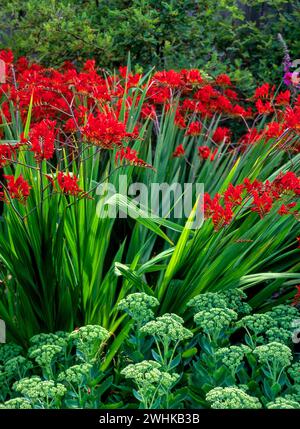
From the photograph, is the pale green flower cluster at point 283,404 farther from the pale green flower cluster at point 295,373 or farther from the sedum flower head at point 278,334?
the sedum flower head at point 278,334

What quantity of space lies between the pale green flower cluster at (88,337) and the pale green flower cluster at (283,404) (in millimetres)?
592

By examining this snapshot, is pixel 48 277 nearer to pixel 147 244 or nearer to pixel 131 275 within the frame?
pixel 131 275

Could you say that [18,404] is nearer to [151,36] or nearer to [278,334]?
[278,334]

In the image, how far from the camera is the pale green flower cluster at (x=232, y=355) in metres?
2.54

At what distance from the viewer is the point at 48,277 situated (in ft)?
9.45

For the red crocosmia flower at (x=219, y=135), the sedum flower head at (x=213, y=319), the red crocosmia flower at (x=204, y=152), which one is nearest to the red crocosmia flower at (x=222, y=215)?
the sedum flower head at (x=213, y=319)

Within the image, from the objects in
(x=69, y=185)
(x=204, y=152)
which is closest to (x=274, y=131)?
(x=204, y=152)

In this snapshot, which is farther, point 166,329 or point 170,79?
point 170,79

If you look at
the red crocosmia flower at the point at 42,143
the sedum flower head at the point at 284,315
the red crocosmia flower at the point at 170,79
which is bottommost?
the sedum flower head at the point at 284,315

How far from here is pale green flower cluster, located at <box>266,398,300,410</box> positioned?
2.34 meters

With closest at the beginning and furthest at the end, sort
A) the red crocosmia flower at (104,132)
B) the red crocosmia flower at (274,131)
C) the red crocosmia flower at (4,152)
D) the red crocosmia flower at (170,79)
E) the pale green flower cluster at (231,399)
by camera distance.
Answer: the pale green flower cluster at (231,399) → the red crocosmia flower at (104,132) → the red crocosmia flower at (4,152) → the red crocosmia flower at (274,131) → the red crocosmia flower at (170,79)

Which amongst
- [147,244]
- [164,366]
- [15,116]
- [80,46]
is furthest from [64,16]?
[164,366]

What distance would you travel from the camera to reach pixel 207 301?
9.04 ft

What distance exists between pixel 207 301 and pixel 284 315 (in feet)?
1.03
